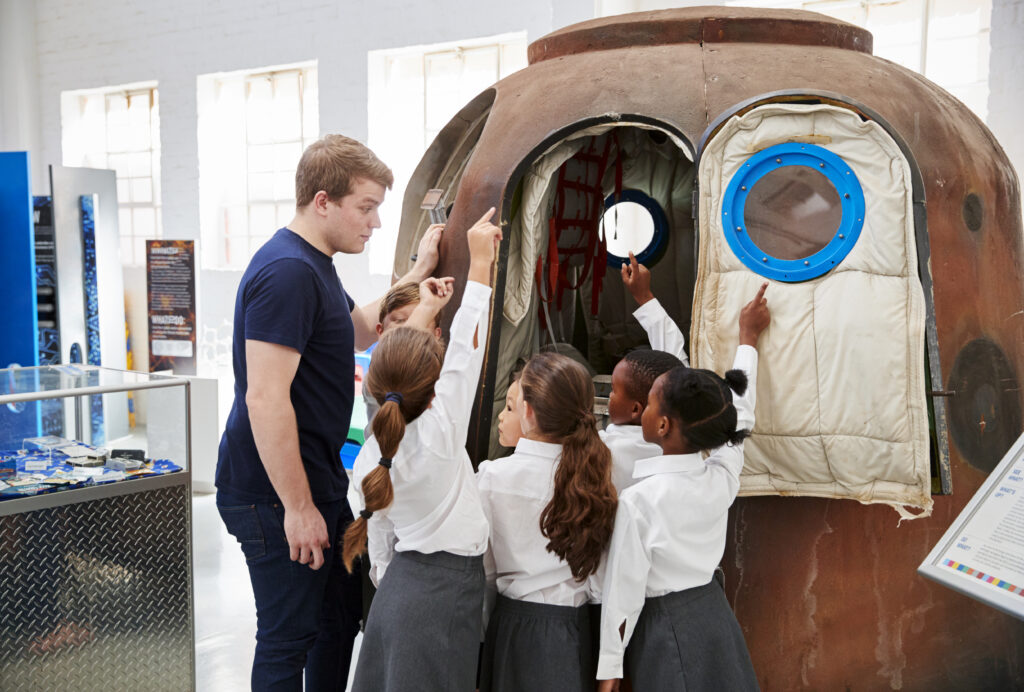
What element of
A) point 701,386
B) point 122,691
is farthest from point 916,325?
point 122,691

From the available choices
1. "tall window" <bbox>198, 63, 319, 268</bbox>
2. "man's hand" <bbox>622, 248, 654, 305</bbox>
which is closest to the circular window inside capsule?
"man's hand" <bbox>622, 248, 654, 305</bbox>

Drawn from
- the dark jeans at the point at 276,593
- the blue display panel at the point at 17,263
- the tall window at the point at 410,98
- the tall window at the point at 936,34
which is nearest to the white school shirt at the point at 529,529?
the dark jeans at the point at 276,593

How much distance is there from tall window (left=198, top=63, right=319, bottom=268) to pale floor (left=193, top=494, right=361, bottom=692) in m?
3.33

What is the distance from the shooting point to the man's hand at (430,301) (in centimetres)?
281

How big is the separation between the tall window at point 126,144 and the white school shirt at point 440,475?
797cm

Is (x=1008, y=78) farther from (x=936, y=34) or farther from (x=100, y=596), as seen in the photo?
(x=100, y=596)

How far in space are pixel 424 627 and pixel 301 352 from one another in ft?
2.66

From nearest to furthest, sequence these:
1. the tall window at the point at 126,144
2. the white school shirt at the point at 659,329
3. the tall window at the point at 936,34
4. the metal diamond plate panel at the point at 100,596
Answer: the metal diamond plate panel at the point at 100,596, the white school shirt at the point at 659,329, the tall window at the point at 936,34, the tall window at the point at 126,144

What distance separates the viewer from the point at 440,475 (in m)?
2.24

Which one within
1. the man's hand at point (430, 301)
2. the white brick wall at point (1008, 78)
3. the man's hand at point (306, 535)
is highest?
the white brick wall at point (1008, 78)

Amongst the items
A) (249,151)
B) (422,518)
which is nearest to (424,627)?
(422,518)

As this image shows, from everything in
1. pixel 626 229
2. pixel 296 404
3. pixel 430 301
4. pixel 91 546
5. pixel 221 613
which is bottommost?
pixel 221 613

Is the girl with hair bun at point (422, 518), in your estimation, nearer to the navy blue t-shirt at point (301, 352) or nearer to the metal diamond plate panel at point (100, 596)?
the navy blue t-shirt at point (301, 352)

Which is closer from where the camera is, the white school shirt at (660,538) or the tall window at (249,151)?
the white school shirt at (660,538)
